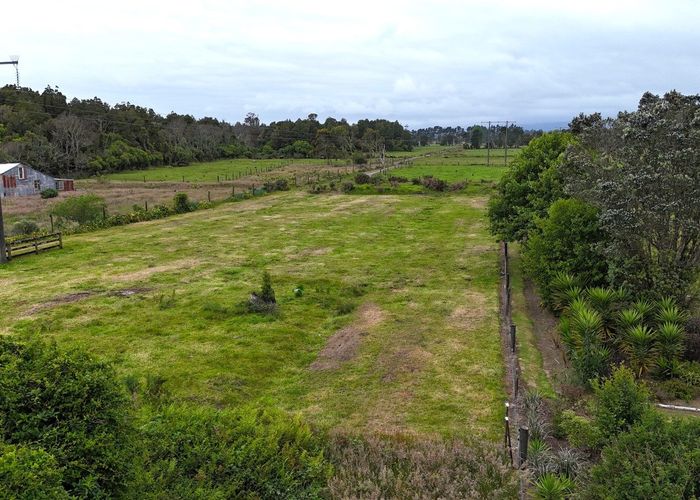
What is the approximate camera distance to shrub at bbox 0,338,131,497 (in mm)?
5460

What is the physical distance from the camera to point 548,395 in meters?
12.1

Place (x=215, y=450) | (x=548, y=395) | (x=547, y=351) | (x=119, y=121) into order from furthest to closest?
(x=119, y=121) → (x=547, y=351) → (x=548, y=395) → (x=215, y=450)

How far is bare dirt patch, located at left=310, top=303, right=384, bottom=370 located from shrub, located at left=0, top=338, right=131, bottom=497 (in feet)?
27.0

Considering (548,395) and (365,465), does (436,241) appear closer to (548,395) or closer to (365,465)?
(548,395)

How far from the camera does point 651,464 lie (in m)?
6.89

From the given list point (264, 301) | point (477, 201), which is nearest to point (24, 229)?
point (264, 301)

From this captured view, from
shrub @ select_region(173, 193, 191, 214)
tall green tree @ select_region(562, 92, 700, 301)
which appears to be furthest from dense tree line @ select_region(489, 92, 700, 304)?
shrub @ select_region(173, 193, 191, 214)

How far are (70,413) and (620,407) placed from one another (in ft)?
25.7

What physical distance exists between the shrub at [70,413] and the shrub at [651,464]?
240 inches

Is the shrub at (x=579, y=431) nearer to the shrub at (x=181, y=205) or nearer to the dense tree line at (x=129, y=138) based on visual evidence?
the shrub at (x=181, y=205)

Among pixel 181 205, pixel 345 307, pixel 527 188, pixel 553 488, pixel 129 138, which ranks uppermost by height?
pixel 129 138

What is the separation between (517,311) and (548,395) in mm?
6305

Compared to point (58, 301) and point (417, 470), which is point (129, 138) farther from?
point (417, 470)

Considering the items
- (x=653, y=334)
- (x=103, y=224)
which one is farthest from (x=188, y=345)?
(x=103, y=224)
